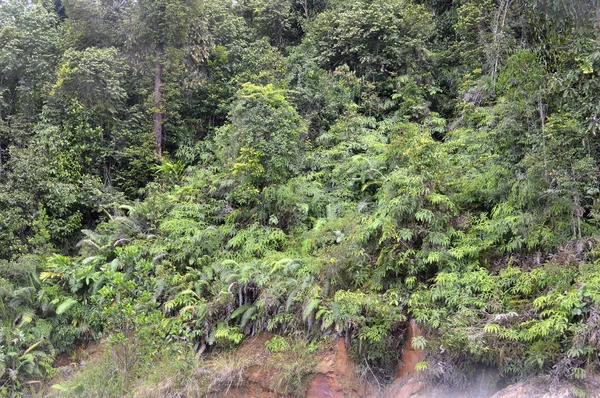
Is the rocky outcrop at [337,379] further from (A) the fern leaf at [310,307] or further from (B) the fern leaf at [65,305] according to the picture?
(B) the fern leaf at [65,305]

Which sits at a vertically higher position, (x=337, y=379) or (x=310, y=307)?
(x=310, y=307)

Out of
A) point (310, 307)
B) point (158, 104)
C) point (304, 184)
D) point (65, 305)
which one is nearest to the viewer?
point (310, 307)

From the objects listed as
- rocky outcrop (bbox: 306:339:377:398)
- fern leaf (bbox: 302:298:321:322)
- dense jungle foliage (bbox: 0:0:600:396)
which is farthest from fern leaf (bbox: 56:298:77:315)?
rocky outcrop (bbox: 306:339:377:398)

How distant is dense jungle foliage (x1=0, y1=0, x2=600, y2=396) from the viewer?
8055 millimetres

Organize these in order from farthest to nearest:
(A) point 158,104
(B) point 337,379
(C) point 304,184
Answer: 1. (A) point 158,104
2. (C) point 304,184
3. (B) point 337,379

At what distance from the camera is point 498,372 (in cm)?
740

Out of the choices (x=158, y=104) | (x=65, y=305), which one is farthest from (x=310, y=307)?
(x=158, y=104)

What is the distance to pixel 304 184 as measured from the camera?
40.0 feet

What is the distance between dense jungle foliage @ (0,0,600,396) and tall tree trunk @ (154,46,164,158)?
0.40ft

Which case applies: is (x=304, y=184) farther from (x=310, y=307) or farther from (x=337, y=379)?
(x=337, y=379)

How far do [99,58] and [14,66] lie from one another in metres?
2.86

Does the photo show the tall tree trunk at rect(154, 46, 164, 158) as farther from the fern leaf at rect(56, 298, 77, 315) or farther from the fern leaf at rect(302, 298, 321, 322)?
the fern leaf at rect(302, 298, 321, 322)

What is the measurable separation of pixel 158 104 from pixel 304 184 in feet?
22.3

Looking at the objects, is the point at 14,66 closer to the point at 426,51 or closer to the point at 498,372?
the point at 426,51
